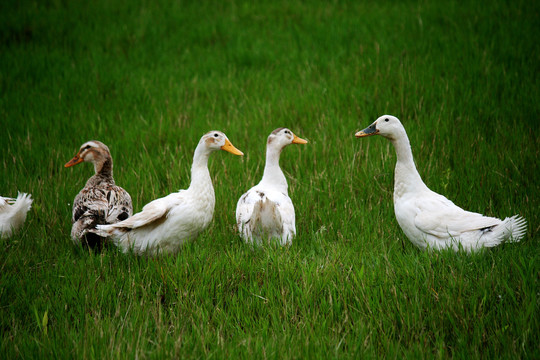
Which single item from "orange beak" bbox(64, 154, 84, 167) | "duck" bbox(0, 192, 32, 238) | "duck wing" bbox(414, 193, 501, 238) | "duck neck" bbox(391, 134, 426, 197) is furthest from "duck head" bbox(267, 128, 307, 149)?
"duck" bbox(0, 192, 32, 238)

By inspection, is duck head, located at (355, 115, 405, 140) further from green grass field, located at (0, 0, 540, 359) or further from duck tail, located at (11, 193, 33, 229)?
duck tail, located at (11, 193, 33, 229)

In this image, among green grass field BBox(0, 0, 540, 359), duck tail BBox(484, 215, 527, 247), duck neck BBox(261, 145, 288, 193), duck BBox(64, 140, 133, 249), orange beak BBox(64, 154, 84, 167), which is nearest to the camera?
green grass field BBox(0, 0, 540, 359)

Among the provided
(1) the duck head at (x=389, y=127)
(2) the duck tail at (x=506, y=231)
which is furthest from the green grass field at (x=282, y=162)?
(1) the duck head at (x=389, y=127)

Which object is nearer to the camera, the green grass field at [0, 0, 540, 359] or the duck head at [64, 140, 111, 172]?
the green grass field at [0, 0, 540, 359]

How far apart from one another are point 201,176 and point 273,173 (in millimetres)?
937

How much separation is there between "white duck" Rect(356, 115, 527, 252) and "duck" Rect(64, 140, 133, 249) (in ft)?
8.79

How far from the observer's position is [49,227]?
5.43 m

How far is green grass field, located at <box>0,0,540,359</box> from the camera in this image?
143 inches

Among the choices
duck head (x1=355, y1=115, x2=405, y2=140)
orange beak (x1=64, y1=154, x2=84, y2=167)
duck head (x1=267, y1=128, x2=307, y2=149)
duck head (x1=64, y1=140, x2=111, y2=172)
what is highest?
duck head (x1=355, y1=115, x2=405, y2=140)

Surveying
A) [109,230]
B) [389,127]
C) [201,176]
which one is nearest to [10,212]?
[109,230]

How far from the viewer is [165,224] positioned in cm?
478

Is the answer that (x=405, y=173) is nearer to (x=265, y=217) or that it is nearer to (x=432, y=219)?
(x=432, y=219)

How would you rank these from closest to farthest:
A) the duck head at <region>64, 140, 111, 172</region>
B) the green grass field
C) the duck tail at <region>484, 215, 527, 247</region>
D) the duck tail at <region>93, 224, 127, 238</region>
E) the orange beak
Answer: the green grass field → the duck tail at <region>484, 215, 527, 247</region> → the duck tail at <region>93, 224, 127, 238</region> → the duck head at <region>64, 140, 111, 172</region> → the orange beak

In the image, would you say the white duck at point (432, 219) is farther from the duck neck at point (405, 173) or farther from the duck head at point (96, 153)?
the duck head at point (96, 153)
